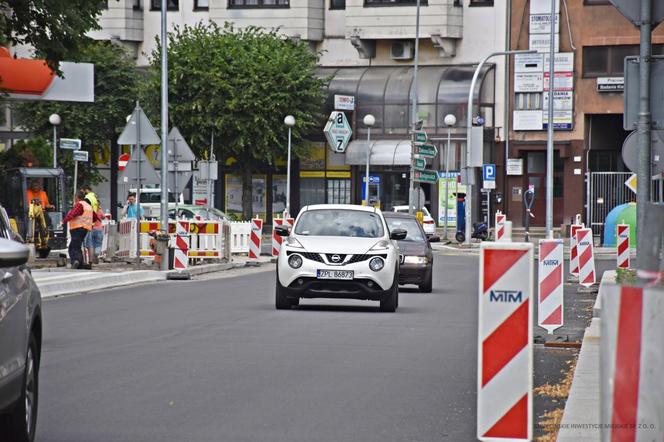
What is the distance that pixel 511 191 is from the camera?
65.1 metres

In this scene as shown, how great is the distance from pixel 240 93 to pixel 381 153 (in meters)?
6.75

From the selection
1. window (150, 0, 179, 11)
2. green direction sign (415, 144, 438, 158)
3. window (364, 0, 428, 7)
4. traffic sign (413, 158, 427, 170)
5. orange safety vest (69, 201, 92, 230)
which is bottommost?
orange safety vest (69, 201, 92, 230)

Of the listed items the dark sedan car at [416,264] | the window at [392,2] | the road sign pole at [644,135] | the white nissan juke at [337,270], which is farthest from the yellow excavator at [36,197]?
the road sign pole at [644,135]

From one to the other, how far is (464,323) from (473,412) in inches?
345

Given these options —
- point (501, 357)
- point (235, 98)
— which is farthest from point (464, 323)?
point (235, 98)

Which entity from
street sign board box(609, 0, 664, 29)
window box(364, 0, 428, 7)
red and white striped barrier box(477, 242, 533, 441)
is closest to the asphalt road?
red and white striped barrier box(477, 242, 533, 441)

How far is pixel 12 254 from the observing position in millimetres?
7270

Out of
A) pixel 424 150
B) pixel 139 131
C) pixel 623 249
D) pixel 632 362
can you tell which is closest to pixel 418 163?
pixel 424 150

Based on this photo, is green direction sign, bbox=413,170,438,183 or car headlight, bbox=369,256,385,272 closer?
car headlight, bbox=369,256,385,272

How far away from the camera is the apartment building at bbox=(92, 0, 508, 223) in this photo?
65.1m

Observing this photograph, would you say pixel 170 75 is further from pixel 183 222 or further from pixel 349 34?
pixel 183 222

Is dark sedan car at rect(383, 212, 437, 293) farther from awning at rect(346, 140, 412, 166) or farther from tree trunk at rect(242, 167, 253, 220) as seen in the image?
tree trunk at rect(242, 167, 253, 220)

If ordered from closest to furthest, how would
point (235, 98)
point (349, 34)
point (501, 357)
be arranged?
point (501, 357), point (235, 98), point (349, 34)

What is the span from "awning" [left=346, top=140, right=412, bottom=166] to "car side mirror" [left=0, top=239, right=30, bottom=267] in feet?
188
